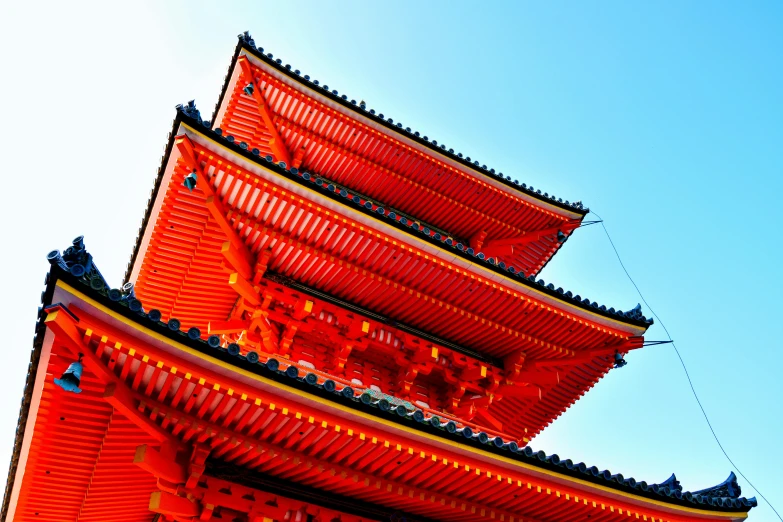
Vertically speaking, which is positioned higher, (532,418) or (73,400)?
(532,418)

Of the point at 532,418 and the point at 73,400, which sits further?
the point at 532,418

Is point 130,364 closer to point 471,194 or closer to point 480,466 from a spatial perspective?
point 480,466

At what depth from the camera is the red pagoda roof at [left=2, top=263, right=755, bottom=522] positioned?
7.20 m

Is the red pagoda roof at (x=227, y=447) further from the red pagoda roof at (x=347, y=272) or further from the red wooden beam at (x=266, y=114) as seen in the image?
the red wooden beam at (x=266, y=114)

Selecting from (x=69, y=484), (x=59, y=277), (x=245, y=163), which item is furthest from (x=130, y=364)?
(x=245, y=163)

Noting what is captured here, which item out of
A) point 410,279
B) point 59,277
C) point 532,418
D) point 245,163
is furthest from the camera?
point 532,418

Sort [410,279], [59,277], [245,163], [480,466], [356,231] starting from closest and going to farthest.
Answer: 1. [59,277]
2. [480,466]
3. [245,163]
4. [356,231]
5. [410,279]

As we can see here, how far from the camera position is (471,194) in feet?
52.9

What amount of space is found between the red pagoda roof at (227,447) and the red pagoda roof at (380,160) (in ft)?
27.1

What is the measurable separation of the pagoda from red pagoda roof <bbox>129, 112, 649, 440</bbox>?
4 cm

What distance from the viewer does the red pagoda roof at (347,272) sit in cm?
1097

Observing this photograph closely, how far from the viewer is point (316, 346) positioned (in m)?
12.4

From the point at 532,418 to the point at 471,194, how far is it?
577 centimetres

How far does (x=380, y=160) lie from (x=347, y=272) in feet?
15.4
